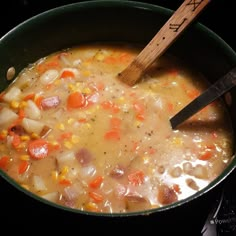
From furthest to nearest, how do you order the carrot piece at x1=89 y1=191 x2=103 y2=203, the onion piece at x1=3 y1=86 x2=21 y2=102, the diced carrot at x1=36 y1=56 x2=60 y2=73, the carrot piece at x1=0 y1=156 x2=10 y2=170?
the diced carrot at x1=36 y1=56 x2=60 y2=73
the onion piece at x1=3 y1=86 x2=21 y2=102
the carrot piece at x1=0 y1=156 x2=10 y2=170
the carrot piece at x1=89 y1=191 x2=103 y2=203

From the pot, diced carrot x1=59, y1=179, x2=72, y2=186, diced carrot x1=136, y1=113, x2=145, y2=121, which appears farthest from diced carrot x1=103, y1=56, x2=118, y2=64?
diced carrot x1=59, y1=179, x2=72, y2=186

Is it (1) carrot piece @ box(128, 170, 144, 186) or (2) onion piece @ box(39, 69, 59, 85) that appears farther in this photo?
(2) onion piece @ box(39, 69, 59, 85)

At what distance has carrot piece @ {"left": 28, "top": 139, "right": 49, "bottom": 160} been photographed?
5.32 ft

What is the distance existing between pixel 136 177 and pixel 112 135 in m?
0.23

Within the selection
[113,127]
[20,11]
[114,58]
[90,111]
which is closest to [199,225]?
[113,127]

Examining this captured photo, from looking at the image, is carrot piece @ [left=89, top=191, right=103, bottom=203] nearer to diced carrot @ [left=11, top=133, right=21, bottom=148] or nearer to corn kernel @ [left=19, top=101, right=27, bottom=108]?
diced carrot @ [left=11, top=133, right=21, bottom=148]

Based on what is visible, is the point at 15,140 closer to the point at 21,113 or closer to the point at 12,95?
the point at 21,113

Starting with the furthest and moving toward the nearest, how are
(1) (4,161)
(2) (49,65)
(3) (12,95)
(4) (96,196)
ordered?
(2) (49,65) < (3) (12,95) < (1) (4,161) < (4) (96,196)

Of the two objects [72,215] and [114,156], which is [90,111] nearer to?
[114,156]

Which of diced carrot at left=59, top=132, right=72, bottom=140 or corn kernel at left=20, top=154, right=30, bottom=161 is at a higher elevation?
diced carrot at left=59, top=132, right=72, bottom=140

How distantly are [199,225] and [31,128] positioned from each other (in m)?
0.76

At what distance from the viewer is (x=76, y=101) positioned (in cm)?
181

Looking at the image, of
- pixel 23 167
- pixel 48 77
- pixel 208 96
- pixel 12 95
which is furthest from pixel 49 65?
pixel 208 96

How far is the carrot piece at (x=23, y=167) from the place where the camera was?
159 cm
